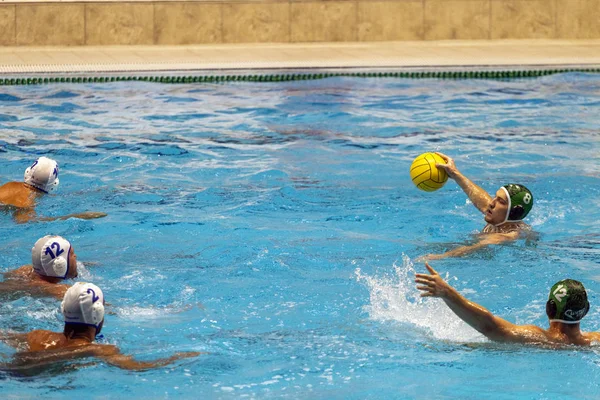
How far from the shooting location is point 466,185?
618 centimetres

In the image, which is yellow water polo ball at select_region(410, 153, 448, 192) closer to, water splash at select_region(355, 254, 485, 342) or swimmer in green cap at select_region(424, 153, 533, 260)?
swimmer in green cap at select_region(424, 153, 533, 260)

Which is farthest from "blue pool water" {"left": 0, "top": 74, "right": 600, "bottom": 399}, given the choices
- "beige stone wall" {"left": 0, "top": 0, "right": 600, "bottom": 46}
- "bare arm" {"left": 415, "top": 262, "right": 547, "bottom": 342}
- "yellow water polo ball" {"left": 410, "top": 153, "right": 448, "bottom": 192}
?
"beige stone wall" {"left": 0, "top": 0, "right": 600, "bottom": 46}

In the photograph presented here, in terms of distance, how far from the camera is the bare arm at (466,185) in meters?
6.07

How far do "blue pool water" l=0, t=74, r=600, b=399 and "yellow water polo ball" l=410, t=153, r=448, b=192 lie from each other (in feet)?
1.68

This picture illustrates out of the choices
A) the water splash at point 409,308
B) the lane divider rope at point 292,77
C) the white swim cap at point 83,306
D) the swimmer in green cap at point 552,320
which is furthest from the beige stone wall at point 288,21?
the swimmer in green cap at point 552,320

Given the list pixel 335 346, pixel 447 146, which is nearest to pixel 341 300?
pixel 335 346

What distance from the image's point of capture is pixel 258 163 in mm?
8562

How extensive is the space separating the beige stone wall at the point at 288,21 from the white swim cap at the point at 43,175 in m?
6.89

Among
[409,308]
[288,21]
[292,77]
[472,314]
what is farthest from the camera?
[288,21]

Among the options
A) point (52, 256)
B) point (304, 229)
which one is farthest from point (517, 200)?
point (52, 256)

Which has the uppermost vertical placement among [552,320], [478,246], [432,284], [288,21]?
[288,21]

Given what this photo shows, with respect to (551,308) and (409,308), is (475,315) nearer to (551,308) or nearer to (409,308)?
(551,308)

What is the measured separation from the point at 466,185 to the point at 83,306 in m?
2.81

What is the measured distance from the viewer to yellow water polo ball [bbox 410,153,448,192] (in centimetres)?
607
